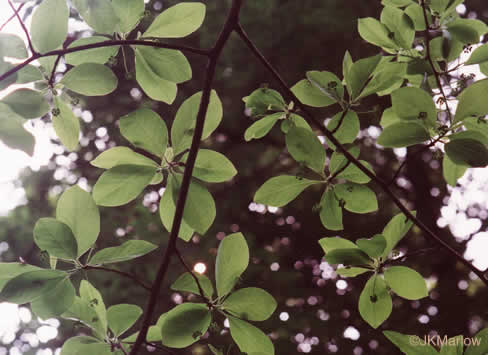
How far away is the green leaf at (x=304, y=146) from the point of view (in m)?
0.85

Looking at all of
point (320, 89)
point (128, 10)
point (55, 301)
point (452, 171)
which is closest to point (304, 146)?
point (320, 89)

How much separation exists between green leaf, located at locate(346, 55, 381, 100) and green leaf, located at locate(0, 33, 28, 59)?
0.62 m

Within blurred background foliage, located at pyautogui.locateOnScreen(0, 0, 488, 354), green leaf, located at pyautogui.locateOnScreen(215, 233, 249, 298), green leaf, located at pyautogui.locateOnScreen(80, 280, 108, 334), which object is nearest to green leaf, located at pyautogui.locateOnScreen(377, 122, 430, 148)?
green leaf, located at pyautogui.locateOnScreen(215, 233, 249, 298)

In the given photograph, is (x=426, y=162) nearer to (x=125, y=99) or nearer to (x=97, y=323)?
(x=125, y=99)

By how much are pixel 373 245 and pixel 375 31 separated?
48cm

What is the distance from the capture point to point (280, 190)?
0.92 metres

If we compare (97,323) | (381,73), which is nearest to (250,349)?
(97,323)

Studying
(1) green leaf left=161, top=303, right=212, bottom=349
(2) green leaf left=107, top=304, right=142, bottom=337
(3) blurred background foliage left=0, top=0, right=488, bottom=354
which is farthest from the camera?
(3) blurred background foliage left=0, top=0, right=488, bottom=354

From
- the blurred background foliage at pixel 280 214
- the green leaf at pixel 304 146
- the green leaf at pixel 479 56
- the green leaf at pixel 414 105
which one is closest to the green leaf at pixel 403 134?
the green leaf at pixel 414 105

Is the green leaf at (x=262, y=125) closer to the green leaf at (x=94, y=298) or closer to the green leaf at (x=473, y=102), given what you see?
the green leaf at (x=473, y=102)

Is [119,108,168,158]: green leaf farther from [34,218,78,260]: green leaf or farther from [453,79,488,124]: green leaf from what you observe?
[453,79,488,124]: green leaf

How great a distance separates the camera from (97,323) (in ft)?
2.92

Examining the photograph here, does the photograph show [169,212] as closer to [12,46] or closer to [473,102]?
[12,46]

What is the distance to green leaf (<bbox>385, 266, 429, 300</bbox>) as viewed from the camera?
89 cm
